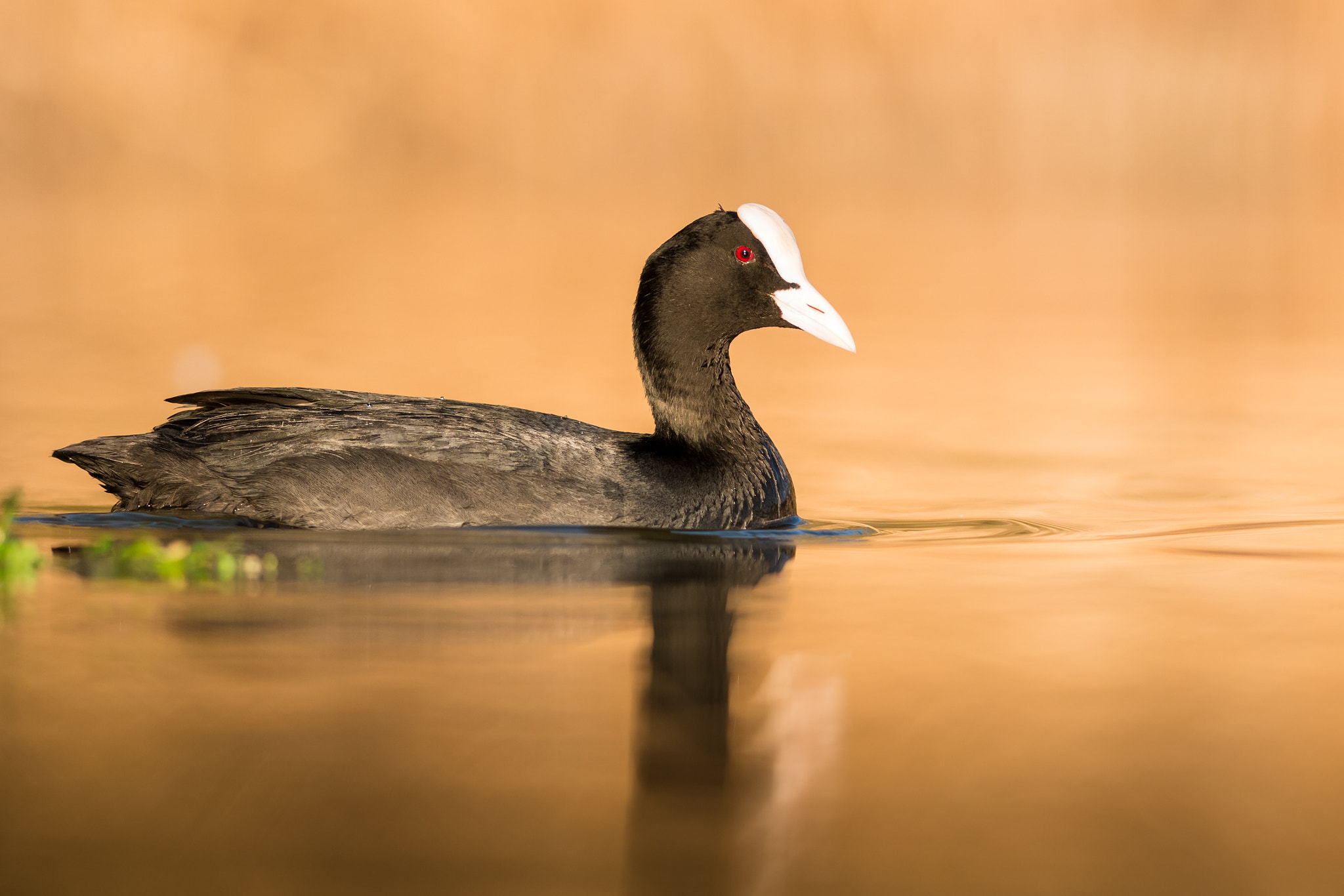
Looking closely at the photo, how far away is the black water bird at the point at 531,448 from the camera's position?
7.75 m

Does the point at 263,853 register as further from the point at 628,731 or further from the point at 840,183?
the point at 840,183

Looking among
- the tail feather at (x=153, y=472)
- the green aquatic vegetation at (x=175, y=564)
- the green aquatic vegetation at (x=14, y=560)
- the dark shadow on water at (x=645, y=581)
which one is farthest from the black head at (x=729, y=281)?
the green aquatic vegetation at (x=14, y=560)

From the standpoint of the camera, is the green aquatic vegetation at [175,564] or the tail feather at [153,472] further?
the tail feather at [153,472]

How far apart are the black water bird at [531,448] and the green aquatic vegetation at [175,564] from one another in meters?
0.75

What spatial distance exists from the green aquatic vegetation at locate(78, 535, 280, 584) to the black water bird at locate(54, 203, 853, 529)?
75 cm

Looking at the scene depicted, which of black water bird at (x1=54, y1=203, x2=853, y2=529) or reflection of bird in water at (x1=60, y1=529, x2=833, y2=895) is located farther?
black water bird at (x1=54, y1=203, x2=853, y2=529)

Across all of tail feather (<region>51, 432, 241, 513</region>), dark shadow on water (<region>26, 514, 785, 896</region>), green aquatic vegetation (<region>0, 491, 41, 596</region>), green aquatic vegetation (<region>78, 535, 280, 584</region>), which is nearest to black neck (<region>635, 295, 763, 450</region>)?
dark shadow on water (<region>26, 514, 785, 896</region>)

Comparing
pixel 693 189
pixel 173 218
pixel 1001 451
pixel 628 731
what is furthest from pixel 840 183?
pixel 628 731

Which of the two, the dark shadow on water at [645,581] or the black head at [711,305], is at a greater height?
the black head at [711,305]

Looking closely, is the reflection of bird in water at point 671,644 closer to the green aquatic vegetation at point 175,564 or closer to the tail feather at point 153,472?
the green aquatic vegetation at point 175,564

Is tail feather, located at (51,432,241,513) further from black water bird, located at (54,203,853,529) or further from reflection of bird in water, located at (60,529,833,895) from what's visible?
reflection of bird in water, located at (60,529,833,895)

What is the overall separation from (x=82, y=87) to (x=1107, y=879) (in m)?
40.2

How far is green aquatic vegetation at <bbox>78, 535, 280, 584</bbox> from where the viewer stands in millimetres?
6676

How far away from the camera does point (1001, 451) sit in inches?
424
